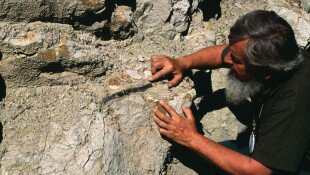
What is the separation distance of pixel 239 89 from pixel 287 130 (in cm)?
60

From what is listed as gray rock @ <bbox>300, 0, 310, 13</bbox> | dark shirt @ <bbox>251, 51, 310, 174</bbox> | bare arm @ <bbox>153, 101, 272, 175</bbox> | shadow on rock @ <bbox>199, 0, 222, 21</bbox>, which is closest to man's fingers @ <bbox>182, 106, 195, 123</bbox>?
bare arm @ <bbox>153, 101, 272, 175</bbox>

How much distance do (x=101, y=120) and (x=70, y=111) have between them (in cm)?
23

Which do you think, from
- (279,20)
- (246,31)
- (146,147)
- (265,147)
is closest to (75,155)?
(146,147)

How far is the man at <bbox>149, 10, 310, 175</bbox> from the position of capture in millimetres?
2480

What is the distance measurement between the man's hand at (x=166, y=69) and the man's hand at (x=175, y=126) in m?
0.27

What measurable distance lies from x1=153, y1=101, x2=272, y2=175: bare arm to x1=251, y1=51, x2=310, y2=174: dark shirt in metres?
0.09

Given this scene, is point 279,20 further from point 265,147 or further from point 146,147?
point 146,147

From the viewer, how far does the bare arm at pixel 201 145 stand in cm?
259

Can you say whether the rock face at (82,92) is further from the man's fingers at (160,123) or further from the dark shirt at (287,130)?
the dark shirt at (287,130)

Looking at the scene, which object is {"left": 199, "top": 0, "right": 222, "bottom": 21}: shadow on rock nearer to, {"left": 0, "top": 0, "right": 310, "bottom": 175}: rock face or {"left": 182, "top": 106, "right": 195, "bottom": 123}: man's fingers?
{"left": 0, "top": 0, "right": 310, "bottom": 175}: rock face

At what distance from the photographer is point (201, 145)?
277 centimetres

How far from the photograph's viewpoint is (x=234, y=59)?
9.18ft

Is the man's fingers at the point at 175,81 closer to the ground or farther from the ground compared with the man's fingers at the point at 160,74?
closer to the ground

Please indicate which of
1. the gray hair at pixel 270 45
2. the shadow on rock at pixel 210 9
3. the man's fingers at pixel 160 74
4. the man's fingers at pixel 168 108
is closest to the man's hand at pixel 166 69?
the man's fingers at pixel 160 74
